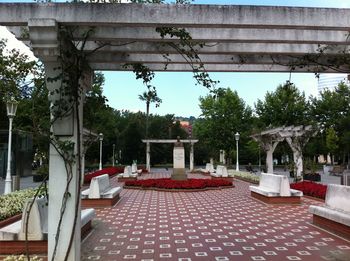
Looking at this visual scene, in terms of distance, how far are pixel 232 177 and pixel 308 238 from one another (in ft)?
65.2

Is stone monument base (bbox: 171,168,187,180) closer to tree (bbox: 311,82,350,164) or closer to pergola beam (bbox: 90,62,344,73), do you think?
pergola beam (bbox: 90,62,344,73)

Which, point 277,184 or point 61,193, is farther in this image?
point 277,184

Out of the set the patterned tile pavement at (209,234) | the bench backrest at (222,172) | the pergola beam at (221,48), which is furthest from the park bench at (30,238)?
the bench backrest at (222,172)

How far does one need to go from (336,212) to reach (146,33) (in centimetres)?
593

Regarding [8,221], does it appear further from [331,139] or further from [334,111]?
[334,111]

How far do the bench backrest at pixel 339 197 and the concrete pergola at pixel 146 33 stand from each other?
142 inches

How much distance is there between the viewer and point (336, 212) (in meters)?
8.48

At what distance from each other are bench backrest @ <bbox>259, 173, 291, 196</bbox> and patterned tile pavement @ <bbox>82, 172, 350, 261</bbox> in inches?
29.1

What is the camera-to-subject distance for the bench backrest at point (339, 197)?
8.24 meters

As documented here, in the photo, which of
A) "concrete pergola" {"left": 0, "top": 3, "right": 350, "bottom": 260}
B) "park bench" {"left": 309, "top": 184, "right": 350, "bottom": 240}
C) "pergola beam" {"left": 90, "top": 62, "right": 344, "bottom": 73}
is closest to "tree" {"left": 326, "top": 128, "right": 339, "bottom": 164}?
"park bench" {"left": 309, "top": 184, "right": 350, "bottom": 240}

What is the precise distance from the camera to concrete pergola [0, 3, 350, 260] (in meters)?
4.61

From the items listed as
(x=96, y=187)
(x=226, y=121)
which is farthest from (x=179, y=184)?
(x=226, y=121)

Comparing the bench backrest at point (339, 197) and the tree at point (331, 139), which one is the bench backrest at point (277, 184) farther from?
the tree at point (331, 139)

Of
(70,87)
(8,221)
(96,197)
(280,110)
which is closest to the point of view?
Result: (70,87)
